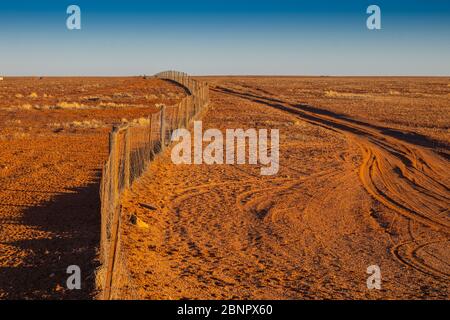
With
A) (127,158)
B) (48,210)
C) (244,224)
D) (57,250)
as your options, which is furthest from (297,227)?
(48,210)

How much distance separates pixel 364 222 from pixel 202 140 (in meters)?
11.0

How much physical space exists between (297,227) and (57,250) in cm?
447

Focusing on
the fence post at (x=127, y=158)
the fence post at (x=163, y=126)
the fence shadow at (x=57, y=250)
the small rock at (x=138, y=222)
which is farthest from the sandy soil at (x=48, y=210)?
the fence post at (x=163, y=126)

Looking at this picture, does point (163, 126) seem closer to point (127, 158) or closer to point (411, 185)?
point (127, 158)

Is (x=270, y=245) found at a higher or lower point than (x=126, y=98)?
lower

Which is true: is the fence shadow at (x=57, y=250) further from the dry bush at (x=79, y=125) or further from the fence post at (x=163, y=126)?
the dry bush at (x=79, y=125)

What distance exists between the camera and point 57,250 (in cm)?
809

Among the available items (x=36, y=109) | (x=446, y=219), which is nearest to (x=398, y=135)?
(x=446, y=219)

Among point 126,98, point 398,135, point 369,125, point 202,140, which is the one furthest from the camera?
point 126,98

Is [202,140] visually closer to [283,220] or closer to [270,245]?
[283,220]

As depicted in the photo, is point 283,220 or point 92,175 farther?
point 92,175

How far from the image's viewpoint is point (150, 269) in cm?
773

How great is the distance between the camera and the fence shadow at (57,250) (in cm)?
674
